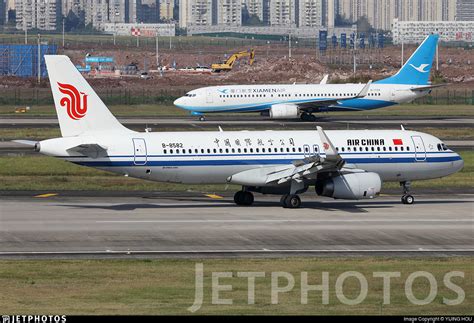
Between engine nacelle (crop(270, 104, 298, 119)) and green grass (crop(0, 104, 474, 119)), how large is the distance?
5.44 meters

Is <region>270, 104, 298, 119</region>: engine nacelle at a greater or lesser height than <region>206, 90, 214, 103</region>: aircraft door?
lesser

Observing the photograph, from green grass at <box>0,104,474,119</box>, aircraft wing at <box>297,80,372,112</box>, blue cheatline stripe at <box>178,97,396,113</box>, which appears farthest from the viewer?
green grass at <box>0,104,474,119</box>

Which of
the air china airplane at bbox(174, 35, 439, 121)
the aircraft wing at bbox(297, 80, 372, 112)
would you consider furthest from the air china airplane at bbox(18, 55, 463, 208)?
the air china airplane at bbox(174, 35, 439, 121)

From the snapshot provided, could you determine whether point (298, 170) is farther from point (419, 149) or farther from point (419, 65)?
point (419, 65)

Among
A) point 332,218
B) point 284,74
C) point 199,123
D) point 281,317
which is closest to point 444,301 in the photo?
point 281,317

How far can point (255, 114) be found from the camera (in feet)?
368

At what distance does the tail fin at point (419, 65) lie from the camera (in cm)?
10138

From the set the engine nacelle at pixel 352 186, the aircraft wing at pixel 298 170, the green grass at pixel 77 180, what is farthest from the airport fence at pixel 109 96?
the engine nacelle at pixel 352 186

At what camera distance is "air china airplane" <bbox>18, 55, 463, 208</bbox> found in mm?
48125

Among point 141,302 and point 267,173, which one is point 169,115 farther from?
point 141,302

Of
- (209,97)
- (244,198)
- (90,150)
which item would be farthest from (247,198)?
(209,97)

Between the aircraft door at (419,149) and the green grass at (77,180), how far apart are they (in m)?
6.67

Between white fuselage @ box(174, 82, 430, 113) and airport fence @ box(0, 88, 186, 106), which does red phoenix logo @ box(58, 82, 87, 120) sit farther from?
airport fence @ box(0, 88, 186, 106)

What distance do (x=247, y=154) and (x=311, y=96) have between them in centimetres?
5313
